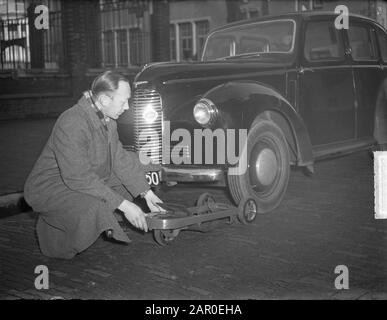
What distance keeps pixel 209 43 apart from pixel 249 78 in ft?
5.83

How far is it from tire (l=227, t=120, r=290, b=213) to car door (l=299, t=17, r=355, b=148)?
2.70 ft

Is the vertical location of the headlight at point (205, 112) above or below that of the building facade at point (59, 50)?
below

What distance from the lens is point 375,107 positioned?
6.96 metres

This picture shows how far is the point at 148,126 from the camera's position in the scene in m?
4.86

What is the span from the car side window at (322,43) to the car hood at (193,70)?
2.51 ft

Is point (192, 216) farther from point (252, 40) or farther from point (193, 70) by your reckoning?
point (252, 40)

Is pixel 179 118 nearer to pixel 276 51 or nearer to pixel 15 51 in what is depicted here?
pixel 276 51

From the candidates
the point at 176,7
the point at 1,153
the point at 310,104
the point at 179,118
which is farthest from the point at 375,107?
the point at 176,7

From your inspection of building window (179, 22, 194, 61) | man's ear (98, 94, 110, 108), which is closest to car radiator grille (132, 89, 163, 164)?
man's ear (98, 94, 110, 108)

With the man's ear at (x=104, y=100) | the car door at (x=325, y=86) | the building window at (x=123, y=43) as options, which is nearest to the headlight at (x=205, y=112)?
the man's ear at (x=104, y=100)

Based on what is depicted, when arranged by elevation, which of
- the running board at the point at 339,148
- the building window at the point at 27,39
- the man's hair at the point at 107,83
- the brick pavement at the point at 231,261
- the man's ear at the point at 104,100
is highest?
the building window at the point at 27,39

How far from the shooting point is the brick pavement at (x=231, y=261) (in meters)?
3.25

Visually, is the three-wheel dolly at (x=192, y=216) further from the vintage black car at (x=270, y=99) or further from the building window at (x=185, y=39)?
the building window at (x=185, y=39)

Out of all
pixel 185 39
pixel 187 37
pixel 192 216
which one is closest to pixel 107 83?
pixel 192 216
